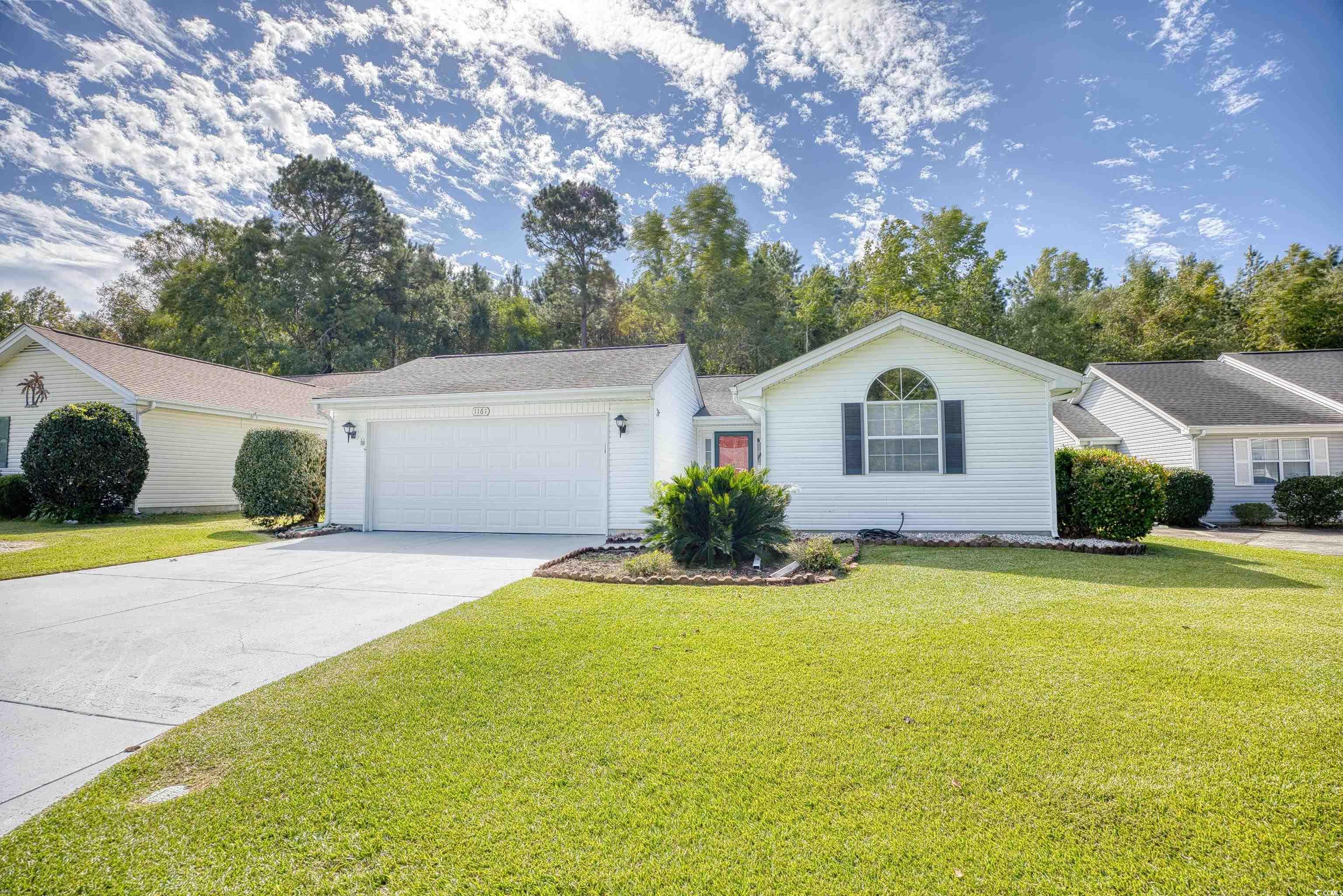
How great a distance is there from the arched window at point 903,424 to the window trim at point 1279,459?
34.0 ft

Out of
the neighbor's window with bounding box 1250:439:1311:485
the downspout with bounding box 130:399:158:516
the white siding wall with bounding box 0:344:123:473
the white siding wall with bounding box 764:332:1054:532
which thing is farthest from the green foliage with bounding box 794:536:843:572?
the white siding wall with bounding box 0:344:123:473

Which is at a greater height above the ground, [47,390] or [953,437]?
[47,390]

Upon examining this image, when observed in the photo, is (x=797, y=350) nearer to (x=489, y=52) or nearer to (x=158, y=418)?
(x=489, y=52)

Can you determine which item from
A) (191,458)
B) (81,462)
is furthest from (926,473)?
(191,458)

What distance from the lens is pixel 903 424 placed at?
10312mm

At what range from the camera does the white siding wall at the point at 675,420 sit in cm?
1105

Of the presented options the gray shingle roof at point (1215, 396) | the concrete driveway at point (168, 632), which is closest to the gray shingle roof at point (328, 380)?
the concrete driveway at point (168, 632)

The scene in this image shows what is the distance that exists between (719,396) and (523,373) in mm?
6006

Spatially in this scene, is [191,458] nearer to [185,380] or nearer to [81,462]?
[185,380]

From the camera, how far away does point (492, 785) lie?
2371mm

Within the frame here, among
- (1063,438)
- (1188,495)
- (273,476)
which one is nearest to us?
(273,476)

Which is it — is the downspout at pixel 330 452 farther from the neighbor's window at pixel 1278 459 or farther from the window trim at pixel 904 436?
the neighbor's window at pixel 1278 459

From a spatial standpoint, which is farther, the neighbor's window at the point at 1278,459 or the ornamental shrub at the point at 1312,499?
the neighbor's window at the point at 1278,459

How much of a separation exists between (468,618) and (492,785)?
265cm
